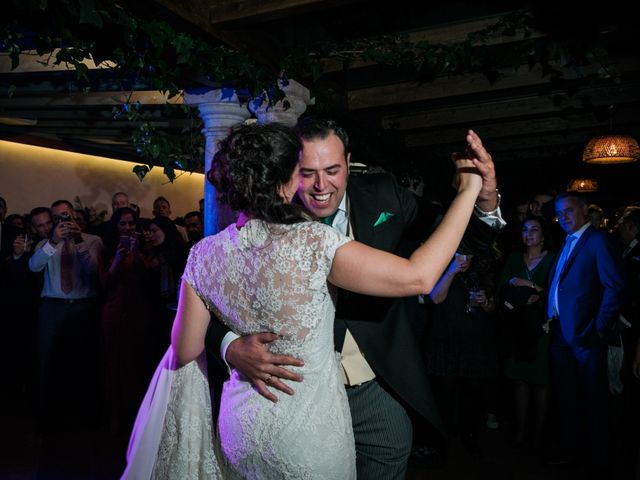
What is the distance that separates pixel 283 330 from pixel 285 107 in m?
2.62

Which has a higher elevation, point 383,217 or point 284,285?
point 383,217

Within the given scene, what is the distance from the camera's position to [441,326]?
4.06 metres

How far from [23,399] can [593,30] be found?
20.4 feet

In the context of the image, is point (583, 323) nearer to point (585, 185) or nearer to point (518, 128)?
point (518, 128)

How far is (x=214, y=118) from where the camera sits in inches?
154

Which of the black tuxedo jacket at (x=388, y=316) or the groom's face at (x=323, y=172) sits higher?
the groom's face at (x=323, y=172)

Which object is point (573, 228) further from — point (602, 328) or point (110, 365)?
point (110, 365)

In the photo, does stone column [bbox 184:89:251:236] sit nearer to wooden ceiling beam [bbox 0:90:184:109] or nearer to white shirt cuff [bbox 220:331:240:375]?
wooden ceiling beam [bbox 0:90:184:109]

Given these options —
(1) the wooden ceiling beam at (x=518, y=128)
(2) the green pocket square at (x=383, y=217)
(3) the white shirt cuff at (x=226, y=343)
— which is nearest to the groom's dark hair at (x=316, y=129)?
(2) the green pocket square at (x=383, y=217)

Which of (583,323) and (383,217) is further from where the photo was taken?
(583,323)

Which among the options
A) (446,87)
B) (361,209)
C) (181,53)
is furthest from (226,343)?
(446,87)

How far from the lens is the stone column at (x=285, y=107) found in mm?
3785

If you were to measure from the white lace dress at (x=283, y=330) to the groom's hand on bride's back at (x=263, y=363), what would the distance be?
0.02 metres

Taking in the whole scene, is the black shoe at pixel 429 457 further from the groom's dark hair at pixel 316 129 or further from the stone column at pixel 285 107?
the groom's dark hair at pixel 316 129
